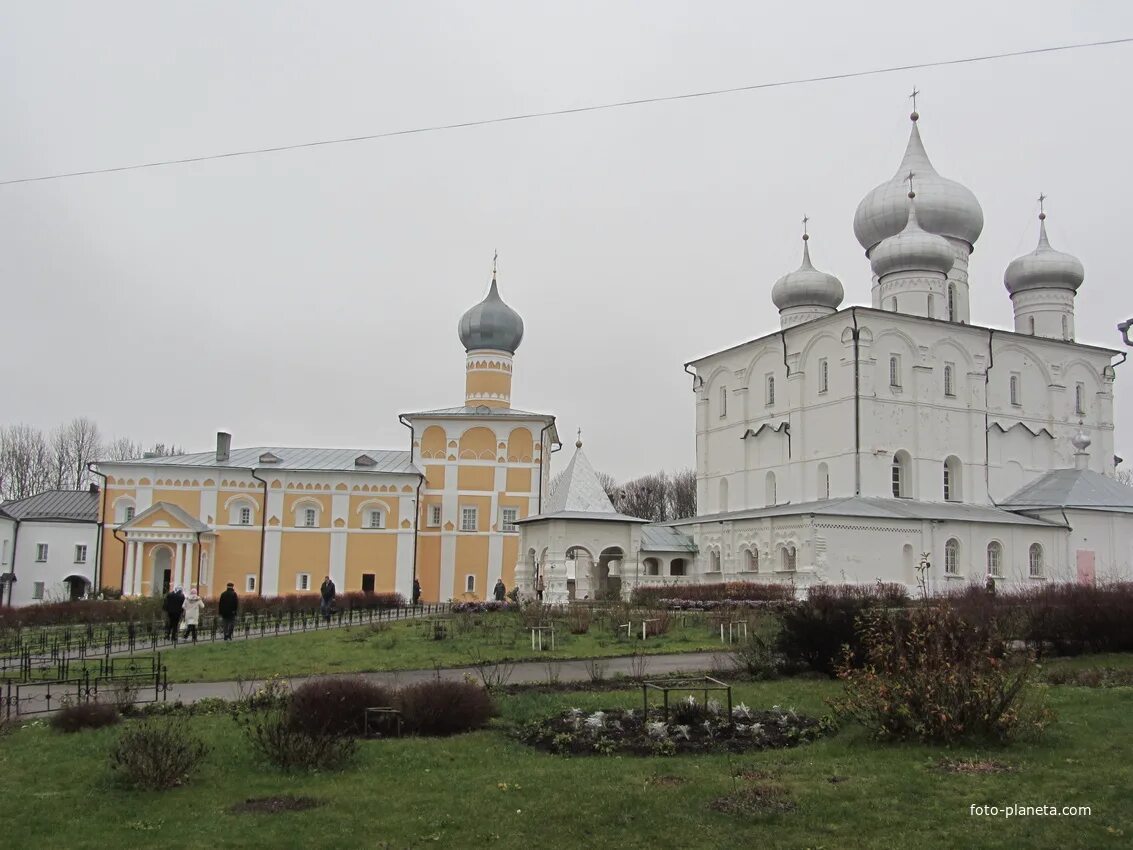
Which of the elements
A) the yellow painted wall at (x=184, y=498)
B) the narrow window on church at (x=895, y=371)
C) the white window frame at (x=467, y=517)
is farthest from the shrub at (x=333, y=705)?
the yellow painted wall at (x=184, y=498)

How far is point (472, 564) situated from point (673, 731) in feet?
97.1

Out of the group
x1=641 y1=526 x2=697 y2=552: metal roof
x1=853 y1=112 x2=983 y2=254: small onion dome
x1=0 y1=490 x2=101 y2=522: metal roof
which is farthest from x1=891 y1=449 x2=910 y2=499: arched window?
x1=0 y1=490 x2=101 y2=522: metal roof

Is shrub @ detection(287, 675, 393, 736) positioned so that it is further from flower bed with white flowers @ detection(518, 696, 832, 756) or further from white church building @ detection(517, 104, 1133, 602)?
white church building @ detection(517, 104, 1133, 602)

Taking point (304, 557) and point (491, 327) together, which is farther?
point (491, 327)

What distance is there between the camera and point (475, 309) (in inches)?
1641

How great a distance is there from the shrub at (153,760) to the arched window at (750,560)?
25.9 meters

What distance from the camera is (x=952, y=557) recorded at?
31672 millimetres

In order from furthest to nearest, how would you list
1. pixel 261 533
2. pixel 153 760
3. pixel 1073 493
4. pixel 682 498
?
pixel 682 498 < pixel 261 533 < pixel 1073 493 < pixel 153 760

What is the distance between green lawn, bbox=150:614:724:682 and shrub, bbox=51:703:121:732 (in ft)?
9.93

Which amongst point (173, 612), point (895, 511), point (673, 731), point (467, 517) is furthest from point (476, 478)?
point (673, 731)

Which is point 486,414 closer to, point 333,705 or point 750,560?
point 750,560

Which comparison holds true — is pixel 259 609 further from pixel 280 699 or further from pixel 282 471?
pixel 280 699

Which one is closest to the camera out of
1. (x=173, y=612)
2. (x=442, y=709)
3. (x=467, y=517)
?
(x=442, y=709)

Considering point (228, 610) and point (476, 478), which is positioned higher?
point (476, 478)
